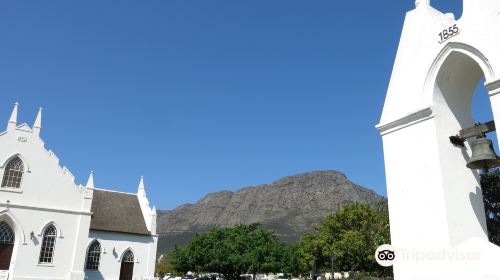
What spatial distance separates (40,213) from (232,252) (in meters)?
16.4

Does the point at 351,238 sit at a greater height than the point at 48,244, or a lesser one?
greater

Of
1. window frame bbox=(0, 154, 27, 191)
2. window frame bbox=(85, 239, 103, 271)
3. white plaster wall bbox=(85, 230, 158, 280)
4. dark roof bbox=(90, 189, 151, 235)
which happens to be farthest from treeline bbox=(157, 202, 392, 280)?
window frame bbox=(0, 154, 27, 191)

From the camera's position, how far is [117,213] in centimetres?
3581

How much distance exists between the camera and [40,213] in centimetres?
2762

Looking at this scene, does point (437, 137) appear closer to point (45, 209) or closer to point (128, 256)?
point (45, 209)

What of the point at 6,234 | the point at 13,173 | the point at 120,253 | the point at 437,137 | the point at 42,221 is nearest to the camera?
the point at 437,137

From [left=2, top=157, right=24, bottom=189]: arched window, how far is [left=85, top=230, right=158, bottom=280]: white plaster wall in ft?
22.5

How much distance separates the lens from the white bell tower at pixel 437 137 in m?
5.73

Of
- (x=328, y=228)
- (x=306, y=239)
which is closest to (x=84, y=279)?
(x=328, y=228)

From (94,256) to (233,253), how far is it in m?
11.7

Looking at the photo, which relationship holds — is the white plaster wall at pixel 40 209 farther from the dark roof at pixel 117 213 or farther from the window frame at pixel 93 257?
the dark roof at pixel 117 213

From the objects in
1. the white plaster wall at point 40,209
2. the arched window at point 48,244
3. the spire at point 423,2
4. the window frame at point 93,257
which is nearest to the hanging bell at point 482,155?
the spire at point 423,2

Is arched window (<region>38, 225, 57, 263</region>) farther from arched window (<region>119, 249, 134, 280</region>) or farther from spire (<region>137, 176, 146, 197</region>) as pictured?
spire (<region>137, 176, 146, 197</region>)

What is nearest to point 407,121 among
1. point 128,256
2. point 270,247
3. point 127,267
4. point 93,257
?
point 93,257
